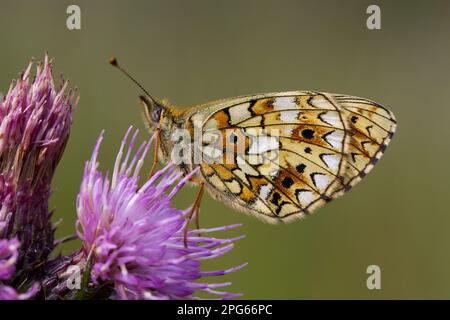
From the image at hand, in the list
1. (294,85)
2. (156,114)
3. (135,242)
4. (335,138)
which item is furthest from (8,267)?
(294,85)

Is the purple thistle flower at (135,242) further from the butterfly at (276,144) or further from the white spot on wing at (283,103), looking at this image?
the white spot on wing at (283,103)

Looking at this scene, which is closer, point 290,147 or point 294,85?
point 290,147

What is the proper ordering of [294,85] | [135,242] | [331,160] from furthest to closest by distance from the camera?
[294,85] → [331,160] → [135,242]

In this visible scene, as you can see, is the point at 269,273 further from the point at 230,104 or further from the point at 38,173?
the point at 38,173

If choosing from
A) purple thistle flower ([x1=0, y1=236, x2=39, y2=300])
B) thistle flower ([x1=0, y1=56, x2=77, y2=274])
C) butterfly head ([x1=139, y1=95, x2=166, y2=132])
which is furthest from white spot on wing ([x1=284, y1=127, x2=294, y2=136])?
A: purple thistle flower ([x1=0, y1=236, x2=39, y2=300])

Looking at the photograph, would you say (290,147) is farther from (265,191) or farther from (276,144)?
(265,191)

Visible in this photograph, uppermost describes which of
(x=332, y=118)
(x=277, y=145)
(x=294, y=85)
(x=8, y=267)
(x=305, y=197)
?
(x=294, y=85)
